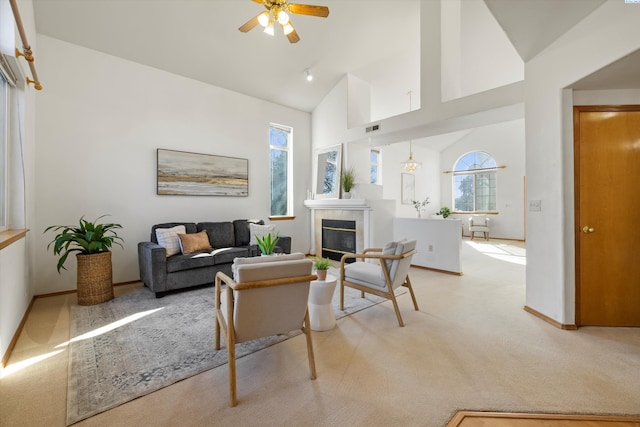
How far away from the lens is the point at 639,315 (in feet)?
8.57

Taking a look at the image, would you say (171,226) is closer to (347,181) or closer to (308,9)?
(347,181)

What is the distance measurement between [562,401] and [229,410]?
1.94 meters

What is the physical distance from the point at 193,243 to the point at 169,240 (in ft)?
1.00

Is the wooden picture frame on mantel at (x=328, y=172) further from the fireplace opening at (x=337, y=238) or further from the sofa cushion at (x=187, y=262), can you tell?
the sofa cushion at (x=187, y=262)

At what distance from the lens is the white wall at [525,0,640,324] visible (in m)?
2.24

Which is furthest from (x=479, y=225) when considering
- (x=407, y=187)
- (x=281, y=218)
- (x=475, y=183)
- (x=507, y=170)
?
(x=281, y=218)

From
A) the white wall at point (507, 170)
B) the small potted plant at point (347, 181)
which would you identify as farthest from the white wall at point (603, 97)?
the white wall at point (507, 170)

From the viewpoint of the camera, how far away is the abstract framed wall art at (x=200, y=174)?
432cm

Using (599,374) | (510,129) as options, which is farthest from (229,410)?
(510,129)

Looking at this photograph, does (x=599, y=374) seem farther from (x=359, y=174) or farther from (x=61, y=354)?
(x=359, y=174)

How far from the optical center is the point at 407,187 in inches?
348

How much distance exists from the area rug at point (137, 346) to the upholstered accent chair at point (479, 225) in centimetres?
717

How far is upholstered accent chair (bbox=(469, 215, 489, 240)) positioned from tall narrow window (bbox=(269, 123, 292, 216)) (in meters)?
6.54

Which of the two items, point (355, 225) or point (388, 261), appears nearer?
point (388, 261)
